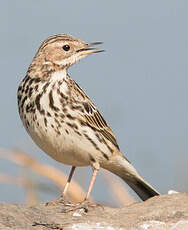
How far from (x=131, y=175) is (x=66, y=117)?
1.58 metres

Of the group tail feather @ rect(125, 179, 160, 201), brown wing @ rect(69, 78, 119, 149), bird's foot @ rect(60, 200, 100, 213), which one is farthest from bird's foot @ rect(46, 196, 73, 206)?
tail feather @ rect(125, 179, 160, 201)

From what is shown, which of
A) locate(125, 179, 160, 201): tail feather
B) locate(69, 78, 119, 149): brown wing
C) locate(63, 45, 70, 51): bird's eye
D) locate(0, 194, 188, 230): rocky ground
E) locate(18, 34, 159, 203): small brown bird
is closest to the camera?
locate(0, 194, 188, 230): rocky ground

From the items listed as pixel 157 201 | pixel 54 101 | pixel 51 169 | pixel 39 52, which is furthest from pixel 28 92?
pixel 157 201

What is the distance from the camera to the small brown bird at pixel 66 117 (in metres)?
6.38

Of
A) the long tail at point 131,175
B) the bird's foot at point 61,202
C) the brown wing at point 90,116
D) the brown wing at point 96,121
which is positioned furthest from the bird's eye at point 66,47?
the bird's foot at point 61,202

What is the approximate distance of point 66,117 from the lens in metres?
6.42

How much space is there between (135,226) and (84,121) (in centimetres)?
192

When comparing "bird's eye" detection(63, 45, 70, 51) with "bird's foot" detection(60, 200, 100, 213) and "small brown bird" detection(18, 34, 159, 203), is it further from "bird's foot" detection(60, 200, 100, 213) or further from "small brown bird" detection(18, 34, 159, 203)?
"bird's foot" detection(60, 200, 100, 213)

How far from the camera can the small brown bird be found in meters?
6.38

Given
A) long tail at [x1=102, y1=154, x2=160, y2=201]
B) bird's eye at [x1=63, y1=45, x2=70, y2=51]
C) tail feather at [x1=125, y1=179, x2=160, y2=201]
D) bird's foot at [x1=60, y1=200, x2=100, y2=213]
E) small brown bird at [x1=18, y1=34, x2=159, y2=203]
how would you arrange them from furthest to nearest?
tail feather at [x1=125, y1=179, x2=160, y2=201], long tail at [x1=102, y1=154, x2=160, y2=201], bird's eye at [x1=63, y1=45, x2=70, y2=51], small brown bird at [x1=18, y1=34, x2=159, y2=203], bird's foot at [x1=60, y1=200, x2=100, y2=213]

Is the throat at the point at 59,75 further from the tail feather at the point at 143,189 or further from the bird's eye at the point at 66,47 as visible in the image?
the tail feather at the point at 143,189

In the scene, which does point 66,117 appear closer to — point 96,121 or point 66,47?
point 96,121

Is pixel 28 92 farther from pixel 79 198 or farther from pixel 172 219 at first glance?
pixel 172 219

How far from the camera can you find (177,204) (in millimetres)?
5734
